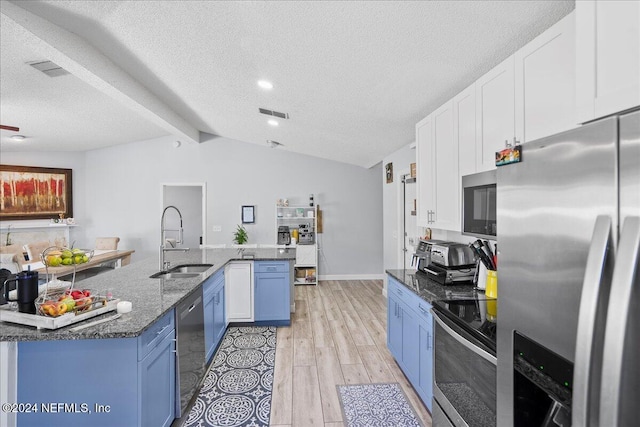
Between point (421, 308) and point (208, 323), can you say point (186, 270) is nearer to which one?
point (208, 323)

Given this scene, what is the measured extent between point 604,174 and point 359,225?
20.5 feet

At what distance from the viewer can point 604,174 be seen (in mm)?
722

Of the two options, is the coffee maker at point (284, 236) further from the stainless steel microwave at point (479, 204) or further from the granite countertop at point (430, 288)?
the stainless steel microwave at point (479, 204)

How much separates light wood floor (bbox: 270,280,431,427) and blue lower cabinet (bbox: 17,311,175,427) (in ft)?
3.35

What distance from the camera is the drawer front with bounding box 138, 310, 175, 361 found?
171 cm

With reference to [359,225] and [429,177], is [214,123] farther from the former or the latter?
[429,177]

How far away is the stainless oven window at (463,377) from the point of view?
4.58ft

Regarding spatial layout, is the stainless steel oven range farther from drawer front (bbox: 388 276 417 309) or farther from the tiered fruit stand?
the tiered fruit stand

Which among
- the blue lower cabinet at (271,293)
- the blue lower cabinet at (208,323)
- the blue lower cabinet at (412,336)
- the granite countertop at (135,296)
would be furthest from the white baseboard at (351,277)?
the blue lower cabinet at (208,323)

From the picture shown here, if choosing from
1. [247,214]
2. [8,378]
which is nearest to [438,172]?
[8,378]

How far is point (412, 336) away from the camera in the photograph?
2504 millimetres

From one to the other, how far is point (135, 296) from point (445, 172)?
2.43 meters

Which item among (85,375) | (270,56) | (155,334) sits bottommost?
(85,375)

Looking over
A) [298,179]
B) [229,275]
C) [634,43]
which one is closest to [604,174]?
[634,43]
